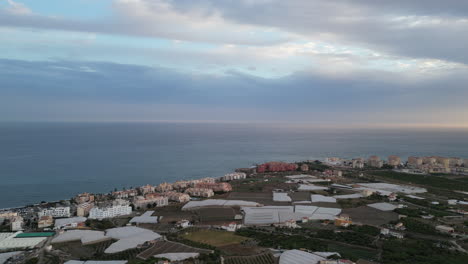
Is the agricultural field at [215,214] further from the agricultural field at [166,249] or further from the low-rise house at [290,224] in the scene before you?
the agricultural field at [166,249]

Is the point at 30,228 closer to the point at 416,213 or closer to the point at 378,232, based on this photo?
the point at 378,232

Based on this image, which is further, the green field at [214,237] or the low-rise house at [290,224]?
the low-rise house at [290,224]

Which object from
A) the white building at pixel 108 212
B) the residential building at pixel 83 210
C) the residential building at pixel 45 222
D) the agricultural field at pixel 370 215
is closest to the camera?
the residential building at pixel 45 222

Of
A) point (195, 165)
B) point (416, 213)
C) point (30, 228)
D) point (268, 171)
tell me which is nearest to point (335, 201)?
point (416, 213)

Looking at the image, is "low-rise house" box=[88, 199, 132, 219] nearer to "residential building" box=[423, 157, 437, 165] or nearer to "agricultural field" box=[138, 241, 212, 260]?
"agricultural field" box=[138, 241, 212, 260]

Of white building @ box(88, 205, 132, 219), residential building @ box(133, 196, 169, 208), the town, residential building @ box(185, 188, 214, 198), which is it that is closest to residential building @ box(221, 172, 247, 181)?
the town

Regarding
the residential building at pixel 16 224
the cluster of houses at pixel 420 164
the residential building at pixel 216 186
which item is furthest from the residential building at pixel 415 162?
the residential building at pixel 16 224

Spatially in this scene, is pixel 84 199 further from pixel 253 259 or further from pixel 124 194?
pixel 253 259
